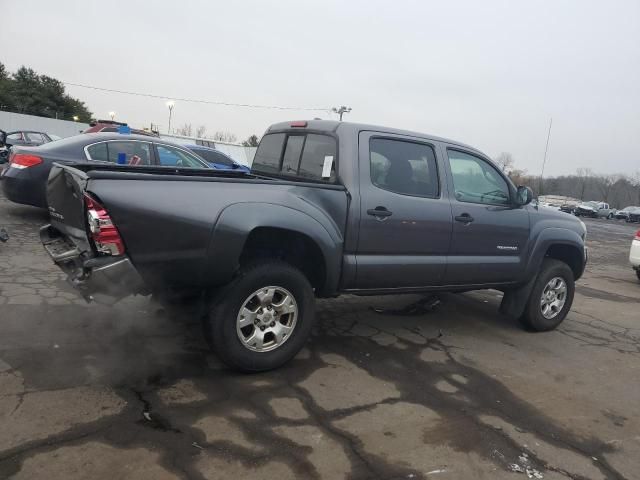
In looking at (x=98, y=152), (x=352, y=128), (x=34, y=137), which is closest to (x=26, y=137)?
(x=34, y=137)

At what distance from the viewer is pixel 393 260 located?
4.30 meters

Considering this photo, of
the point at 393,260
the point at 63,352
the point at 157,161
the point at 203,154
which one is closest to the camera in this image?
the point at 63,352

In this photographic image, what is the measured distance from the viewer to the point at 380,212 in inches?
164

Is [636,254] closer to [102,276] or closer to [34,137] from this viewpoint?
[102,276]

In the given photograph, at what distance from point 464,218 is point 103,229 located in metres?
3.13

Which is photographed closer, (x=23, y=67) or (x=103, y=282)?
(x=103, y=282)

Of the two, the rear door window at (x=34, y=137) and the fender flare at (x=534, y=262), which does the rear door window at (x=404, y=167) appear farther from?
the rear door window at (x=34, y=137)

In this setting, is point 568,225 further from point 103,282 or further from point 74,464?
point 74,464

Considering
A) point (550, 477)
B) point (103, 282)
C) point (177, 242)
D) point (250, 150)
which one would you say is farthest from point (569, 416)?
point (250, 150)

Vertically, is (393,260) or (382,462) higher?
(393,260)

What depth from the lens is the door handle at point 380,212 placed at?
4.12m

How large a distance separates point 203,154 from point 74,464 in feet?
36.8

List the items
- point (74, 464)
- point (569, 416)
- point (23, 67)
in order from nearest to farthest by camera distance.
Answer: point (74, 464) < point (569, 416) < point (23, 67)

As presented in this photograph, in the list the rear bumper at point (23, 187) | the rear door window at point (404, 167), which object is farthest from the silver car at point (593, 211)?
the rear bumper at point (23, 187)
